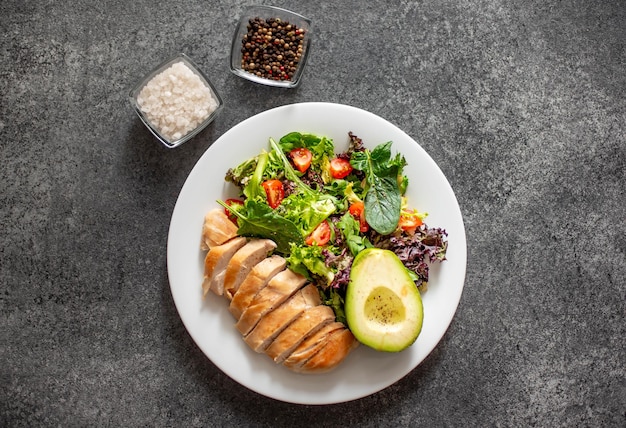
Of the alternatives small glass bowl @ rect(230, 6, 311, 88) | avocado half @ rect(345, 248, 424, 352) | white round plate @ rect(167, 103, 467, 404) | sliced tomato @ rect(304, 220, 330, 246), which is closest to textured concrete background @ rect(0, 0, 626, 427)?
small glass bowl @ rect(230, 6, 311, 88)

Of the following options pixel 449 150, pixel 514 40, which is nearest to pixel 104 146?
pixel 449 150

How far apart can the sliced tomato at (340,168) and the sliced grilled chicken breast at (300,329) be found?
0.58m

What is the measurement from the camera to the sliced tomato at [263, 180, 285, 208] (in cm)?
264

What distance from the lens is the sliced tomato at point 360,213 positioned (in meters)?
2.64

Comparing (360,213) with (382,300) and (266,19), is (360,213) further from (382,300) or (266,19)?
(266,19)

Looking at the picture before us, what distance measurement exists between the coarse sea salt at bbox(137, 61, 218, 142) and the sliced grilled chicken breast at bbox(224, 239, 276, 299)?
59 centimetres

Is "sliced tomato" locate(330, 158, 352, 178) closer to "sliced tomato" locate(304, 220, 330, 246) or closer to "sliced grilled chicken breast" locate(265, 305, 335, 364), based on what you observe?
"sliced tomato" locate(304, 220, 330, 246)

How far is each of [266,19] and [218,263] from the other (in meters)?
1.14

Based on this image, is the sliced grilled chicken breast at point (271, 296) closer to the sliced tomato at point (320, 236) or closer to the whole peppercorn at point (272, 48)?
the sliced tomato at point (320, 236)

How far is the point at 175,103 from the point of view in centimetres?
270

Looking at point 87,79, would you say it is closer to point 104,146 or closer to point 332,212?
point 104,146

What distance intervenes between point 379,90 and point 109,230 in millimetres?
1442

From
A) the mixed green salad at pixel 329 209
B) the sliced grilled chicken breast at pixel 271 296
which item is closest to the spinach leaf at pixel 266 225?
the mixed green salad at pixel 329 209

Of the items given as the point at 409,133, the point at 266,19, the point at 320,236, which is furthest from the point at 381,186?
the point at 266,19
